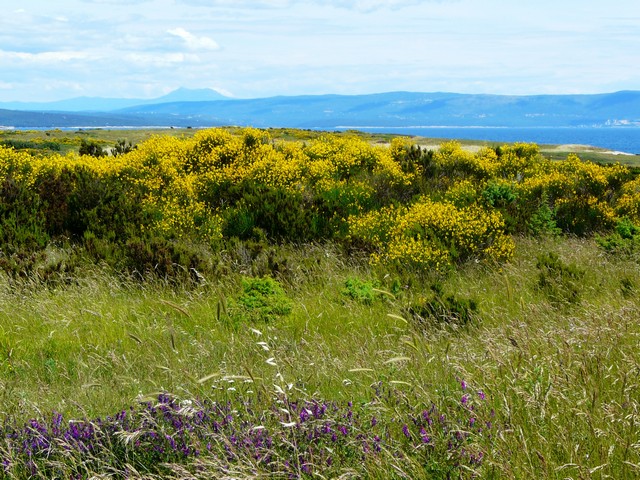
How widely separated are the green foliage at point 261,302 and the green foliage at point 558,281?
2.97 metres

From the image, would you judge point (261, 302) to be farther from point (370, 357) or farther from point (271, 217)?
point (271, 217)

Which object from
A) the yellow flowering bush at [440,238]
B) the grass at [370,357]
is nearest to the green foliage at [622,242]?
the grass at [370,357]

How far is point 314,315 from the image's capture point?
6438mm

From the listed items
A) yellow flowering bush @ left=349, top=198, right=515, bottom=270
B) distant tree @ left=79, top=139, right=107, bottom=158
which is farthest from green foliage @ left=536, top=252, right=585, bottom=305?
distant tree @ left=79, top=139, right=107, bottom=158

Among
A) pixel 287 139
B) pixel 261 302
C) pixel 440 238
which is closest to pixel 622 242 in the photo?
pixel 440 238

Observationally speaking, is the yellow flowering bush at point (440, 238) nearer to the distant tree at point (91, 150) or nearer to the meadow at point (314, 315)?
the meadow at point (314, 315)

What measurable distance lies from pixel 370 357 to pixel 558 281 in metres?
3.96

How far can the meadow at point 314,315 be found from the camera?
2953 millimetres

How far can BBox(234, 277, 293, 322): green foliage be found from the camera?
6.22 metres

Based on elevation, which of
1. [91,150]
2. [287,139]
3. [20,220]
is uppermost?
[287,139]

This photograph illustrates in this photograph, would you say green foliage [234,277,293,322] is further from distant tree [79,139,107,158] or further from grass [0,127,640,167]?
grass [0,127,640,167]

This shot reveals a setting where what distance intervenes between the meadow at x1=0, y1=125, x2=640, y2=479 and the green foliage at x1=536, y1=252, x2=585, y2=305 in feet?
0.13

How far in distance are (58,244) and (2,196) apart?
135cm

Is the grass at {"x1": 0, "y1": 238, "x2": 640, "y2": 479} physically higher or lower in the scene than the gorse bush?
lower
